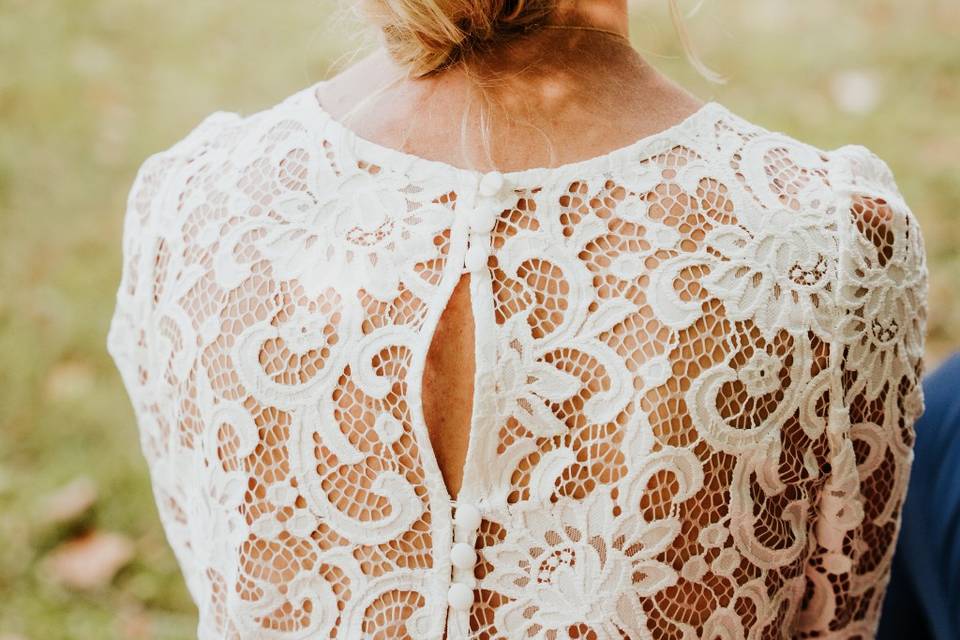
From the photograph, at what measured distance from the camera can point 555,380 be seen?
0.99 m

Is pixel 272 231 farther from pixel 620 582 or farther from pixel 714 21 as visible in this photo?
pixel 714 21

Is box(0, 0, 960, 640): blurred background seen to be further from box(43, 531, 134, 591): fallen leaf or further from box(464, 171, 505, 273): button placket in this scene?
box(464, 171, 505, 273): button placket

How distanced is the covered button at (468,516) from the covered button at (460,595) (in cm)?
6

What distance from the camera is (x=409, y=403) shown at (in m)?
1.01

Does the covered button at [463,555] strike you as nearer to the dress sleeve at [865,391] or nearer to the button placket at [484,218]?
the button placket at [484,218]

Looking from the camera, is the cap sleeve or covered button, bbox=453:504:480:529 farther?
the cap sleeve

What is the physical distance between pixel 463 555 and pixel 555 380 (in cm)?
20

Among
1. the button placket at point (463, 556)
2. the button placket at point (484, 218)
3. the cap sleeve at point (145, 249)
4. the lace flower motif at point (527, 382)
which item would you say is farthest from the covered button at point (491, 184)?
the cap sleeve at point (145, 249)

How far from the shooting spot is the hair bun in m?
1.06

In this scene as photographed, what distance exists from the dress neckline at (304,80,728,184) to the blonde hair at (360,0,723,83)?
0.34 ft

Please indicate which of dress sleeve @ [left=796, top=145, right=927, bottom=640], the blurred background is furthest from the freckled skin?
the blurred background

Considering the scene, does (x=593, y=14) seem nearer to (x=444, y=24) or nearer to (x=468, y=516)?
(x=444, y=24)

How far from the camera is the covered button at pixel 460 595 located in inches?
40.4

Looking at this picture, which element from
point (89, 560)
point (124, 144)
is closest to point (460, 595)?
point (89, 560)
